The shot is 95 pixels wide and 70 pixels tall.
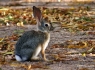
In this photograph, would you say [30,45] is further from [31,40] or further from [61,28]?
[61,28]

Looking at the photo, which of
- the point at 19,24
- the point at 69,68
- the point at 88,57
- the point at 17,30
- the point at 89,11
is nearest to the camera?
the point at 69,68

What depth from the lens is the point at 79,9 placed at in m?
20.4

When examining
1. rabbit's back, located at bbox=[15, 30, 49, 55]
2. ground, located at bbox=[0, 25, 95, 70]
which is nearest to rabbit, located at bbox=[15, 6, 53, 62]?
rabbit's back, located at bbox=[15, 30, 49, 55]

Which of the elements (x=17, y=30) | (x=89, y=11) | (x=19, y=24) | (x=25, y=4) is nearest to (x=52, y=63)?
(x=17, y=30)

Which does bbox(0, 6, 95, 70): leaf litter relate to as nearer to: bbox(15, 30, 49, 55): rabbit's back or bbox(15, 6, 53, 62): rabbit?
bbox(15, 6, 53, 62): rabbit

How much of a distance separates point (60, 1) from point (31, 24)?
25.9ft

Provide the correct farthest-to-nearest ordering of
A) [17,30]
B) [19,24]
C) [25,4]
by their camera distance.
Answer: [25,4]
[19,24]
[17,30]

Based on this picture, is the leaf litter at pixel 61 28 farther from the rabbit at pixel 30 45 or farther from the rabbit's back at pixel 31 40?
the rabbit's back at pixel 31 40

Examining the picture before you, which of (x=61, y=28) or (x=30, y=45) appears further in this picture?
(x=61, y=28)

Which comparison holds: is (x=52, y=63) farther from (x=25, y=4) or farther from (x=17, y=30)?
(x=25, y=4)

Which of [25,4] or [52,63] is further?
[25,4]

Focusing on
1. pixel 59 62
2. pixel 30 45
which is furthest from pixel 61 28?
pixel 30 45

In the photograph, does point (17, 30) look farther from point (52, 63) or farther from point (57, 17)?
point (52, 63)

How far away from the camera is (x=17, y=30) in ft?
47.6
